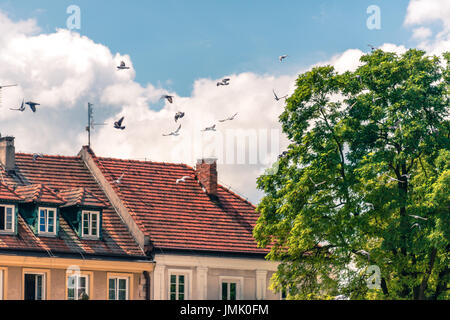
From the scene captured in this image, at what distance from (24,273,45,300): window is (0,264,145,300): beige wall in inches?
9.0

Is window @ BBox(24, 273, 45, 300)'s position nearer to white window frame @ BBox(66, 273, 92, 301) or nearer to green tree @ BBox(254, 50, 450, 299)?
white window frame @ BBox(66, 273, 92, 301)

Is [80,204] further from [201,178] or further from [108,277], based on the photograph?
[201,178]

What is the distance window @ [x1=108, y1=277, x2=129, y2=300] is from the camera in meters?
51.8

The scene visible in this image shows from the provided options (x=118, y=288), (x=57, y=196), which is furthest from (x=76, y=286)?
(x=57, y=196)

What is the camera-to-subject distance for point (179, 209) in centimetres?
5697

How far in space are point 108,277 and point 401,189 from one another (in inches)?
564

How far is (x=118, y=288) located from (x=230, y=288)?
249 inches

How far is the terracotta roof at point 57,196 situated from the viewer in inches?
1972

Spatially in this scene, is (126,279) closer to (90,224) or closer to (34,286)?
(90,224)

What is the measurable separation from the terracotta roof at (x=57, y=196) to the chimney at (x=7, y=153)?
1.19 feet

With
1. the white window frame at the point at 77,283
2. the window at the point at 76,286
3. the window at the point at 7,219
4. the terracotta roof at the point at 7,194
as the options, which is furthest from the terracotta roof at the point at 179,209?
the window at the point at 7,219

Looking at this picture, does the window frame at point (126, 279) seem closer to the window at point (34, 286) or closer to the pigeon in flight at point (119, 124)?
the window at point (34, 286)
